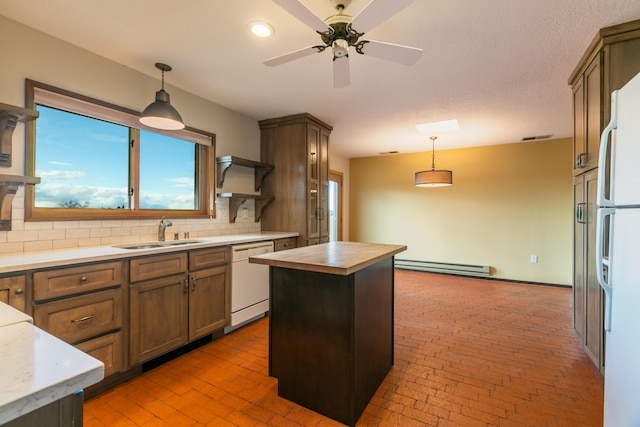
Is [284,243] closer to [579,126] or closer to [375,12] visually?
[375,12]

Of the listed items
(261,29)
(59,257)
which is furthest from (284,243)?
(261,29)

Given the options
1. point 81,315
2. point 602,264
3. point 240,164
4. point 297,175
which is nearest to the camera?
point 602,264

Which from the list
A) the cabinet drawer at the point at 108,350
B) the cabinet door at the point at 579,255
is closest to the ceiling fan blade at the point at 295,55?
the cabinet drawer at the point at 108,350

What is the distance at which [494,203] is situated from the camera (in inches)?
207

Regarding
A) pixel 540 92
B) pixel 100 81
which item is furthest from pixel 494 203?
pixel 100 81

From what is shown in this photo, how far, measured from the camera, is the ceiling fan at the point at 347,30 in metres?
1.39

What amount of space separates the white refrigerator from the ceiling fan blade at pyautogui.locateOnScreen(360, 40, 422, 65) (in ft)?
3.26

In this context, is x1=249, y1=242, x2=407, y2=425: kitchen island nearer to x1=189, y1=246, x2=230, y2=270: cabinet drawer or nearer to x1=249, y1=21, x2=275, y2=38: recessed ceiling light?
x1=189, y1=246, x2=230, y2=270: cabinet drawer

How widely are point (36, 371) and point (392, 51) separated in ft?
6.61

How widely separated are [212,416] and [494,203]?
5.35 m

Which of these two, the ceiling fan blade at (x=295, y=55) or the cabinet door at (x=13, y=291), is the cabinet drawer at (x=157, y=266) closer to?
the cabinet door at (x=13, y=291)

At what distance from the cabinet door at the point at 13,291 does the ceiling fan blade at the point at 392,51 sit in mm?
2342

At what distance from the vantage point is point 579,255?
8.41 feet

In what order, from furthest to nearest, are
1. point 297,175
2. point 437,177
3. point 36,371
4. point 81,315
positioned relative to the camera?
point 437,177
point 297,175
point 81,315
point 36,371
